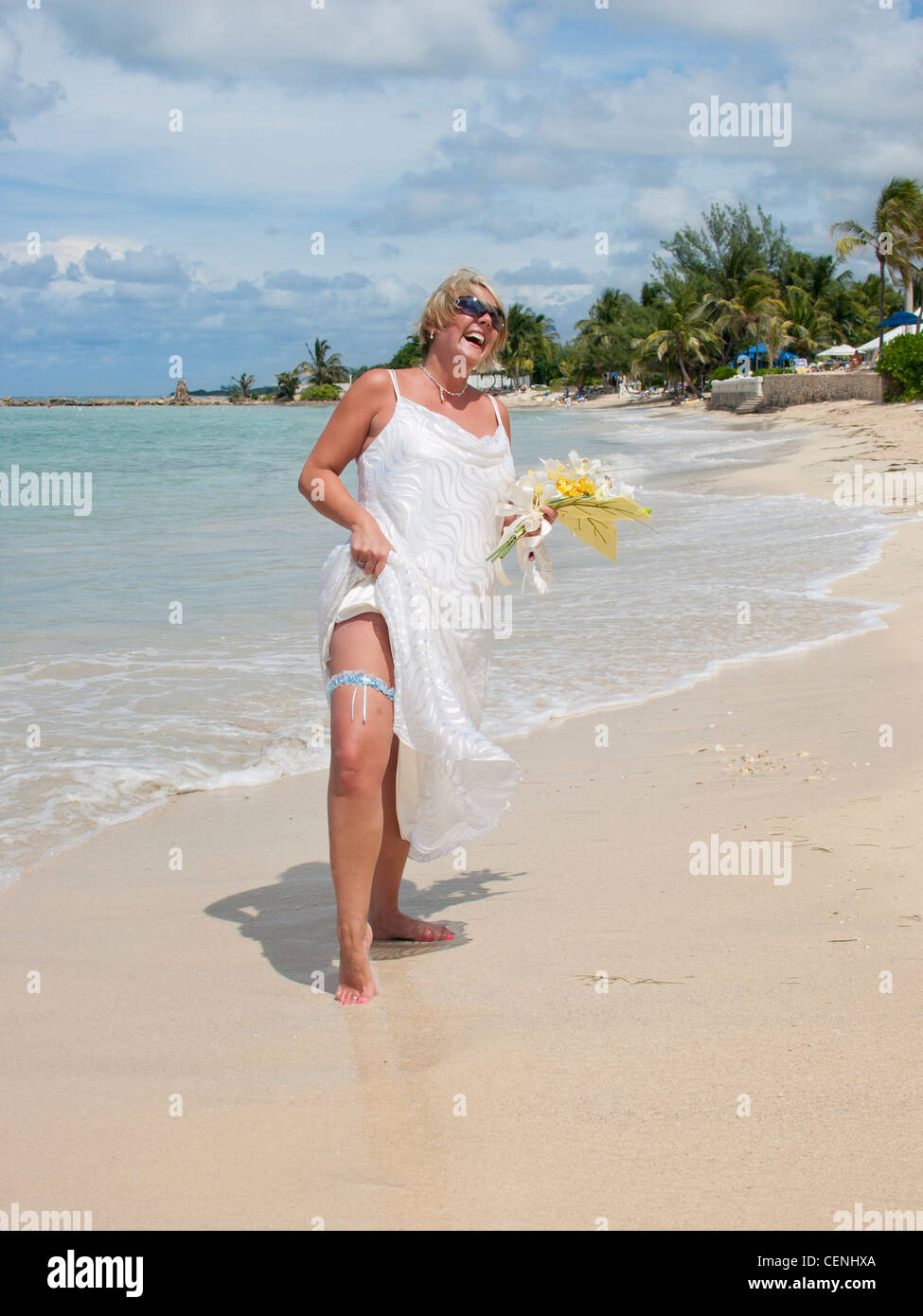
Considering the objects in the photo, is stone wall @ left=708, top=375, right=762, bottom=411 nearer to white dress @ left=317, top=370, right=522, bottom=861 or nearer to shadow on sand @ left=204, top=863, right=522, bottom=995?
shadow on sand @ left=204, top=863, right=522, bottom=995

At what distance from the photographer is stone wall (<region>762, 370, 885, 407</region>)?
43312 mm

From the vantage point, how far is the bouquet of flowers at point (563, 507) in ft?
11.6

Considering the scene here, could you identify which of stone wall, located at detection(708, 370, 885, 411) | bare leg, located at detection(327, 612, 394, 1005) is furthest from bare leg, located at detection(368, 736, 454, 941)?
stone wall, located at detection(708, 370, 885, 411)

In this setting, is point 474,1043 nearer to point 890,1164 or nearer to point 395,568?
point 890,1164

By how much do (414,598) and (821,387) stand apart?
153 ft

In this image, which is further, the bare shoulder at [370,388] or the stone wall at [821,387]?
the stone wall at [821,387]

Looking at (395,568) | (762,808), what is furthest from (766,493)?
(395,568)

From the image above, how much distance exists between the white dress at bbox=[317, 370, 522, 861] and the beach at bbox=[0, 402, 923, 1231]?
20.8 inches

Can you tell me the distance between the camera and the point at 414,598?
3324 millimetres

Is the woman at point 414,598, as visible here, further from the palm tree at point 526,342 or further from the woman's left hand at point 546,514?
the palm tree at point 526,342

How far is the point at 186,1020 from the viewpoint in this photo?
316 centimetres

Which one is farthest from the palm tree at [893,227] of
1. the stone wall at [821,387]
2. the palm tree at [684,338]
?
the palm tree at [684,338]

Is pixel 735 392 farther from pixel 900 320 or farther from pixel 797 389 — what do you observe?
pixel 900 320
